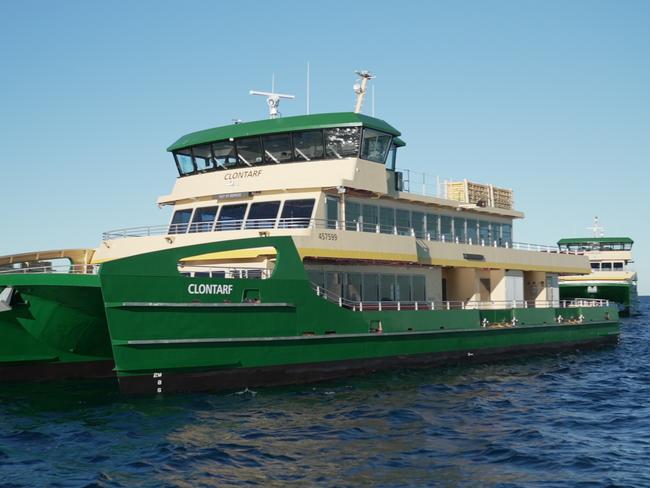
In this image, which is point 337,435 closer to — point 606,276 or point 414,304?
point 414,304

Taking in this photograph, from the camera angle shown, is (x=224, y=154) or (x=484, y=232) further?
(x=484, y=232)

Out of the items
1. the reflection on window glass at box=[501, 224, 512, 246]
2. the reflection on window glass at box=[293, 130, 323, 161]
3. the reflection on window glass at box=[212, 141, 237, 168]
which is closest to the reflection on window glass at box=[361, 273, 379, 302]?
the reflection on window glass at box=[293, 130, 323, 161]

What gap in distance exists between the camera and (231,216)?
20969 mm

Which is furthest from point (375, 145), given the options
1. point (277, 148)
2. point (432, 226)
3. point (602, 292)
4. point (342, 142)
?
point (602, 292)

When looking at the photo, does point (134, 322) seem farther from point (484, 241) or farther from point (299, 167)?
point (484, 241)

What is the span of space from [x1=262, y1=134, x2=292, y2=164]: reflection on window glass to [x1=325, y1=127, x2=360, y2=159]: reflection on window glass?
1.21 m

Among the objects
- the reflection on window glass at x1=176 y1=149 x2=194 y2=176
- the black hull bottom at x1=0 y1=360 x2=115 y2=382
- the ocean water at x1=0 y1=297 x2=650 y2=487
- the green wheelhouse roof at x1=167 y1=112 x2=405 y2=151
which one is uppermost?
the green wheelhouse roof at x1=167 y1=112 x2=405 y2=151

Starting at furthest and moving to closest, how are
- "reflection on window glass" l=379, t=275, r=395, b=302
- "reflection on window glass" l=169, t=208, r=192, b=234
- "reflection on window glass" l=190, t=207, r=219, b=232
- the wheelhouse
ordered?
"reflection on window glass" l=379, t=275, r=395, b=302 < "reflection on window glass" l=169, t=208, r=192, b=234 < "reflection on window glass" l=190, t=207, r=219, b=232 < the wheelhouse

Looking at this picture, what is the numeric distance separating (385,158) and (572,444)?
11838 millimetres

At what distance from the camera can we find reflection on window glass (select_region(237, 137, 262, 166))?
21.4 meters

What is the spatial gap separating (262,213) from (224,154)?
2816 millimetres

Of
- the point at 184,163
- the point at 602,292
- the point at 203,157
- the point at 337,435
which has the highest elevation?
the point at 203,157

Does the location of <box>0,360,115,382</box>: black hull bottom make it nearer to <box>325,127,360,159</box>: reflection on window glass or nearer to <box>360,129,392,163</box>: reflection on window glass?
<box>325,127,360,159</box>: reflection on window glass

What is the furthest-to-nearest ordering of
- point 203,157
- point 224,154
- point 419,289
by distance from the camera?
point 419,289 → point 203,157 → point 224,154
